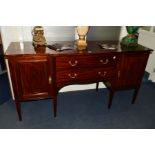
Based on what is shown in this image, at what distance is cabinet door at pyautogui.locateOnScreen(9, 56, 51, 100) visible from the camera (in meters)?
1.75

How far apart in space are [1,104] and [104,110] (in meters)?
1.55

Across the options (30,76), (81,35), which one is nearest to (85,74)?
(81,35)

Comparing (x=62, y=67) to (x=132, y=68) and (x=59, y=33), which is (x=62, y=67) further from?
(x=132, y=68)

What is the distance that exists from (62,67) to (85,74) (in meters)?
0.31

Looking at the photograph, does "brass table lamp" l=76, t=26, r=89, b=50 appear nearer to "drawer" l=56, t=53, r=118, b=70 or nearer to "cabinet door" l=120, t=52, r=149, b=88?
"drawer" l=56, t=53, r=118, b=70

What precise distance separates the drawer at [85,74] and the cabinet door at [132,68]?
6.4 inches

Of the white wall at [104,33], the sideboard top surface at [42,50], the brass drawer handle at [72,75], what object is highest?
the white wall at [104,33]

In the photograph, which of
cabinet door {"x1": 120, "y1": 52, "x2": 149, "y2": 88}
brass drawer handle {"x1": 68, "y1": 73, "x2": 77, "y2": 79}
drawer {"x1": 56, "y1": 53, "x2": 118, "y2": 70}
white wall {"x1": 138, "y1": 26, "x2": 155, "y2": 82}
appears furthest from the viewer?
white wall {"x1": 138, "y1": 26, "x2": 155, "y2": 82}

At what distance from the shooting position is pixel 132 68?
2.18 m

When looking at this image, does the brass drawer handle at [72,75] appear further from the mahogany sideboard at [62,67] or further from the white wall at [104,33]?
the white wall at [104,33]

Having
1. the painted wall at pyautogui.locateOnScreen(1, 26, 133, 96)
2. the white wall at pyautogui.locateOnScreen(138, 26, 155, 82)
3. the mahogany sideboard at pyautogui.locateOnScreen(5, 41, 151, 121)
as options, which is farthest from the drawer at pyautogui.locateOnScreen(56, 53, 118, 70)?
the white wall at pyautogui.locateOnScreen(138, 26, 155, 82)

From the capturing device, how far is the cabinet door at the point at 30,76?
69.0 inches

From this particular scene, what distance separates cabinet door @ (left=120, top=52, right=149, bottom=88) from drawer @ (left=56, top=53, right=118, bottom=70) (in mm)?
176

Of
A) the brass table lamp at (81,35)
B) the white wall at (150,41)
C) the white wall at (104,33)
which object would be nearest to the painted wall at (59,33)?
the white wall at (104,33)
